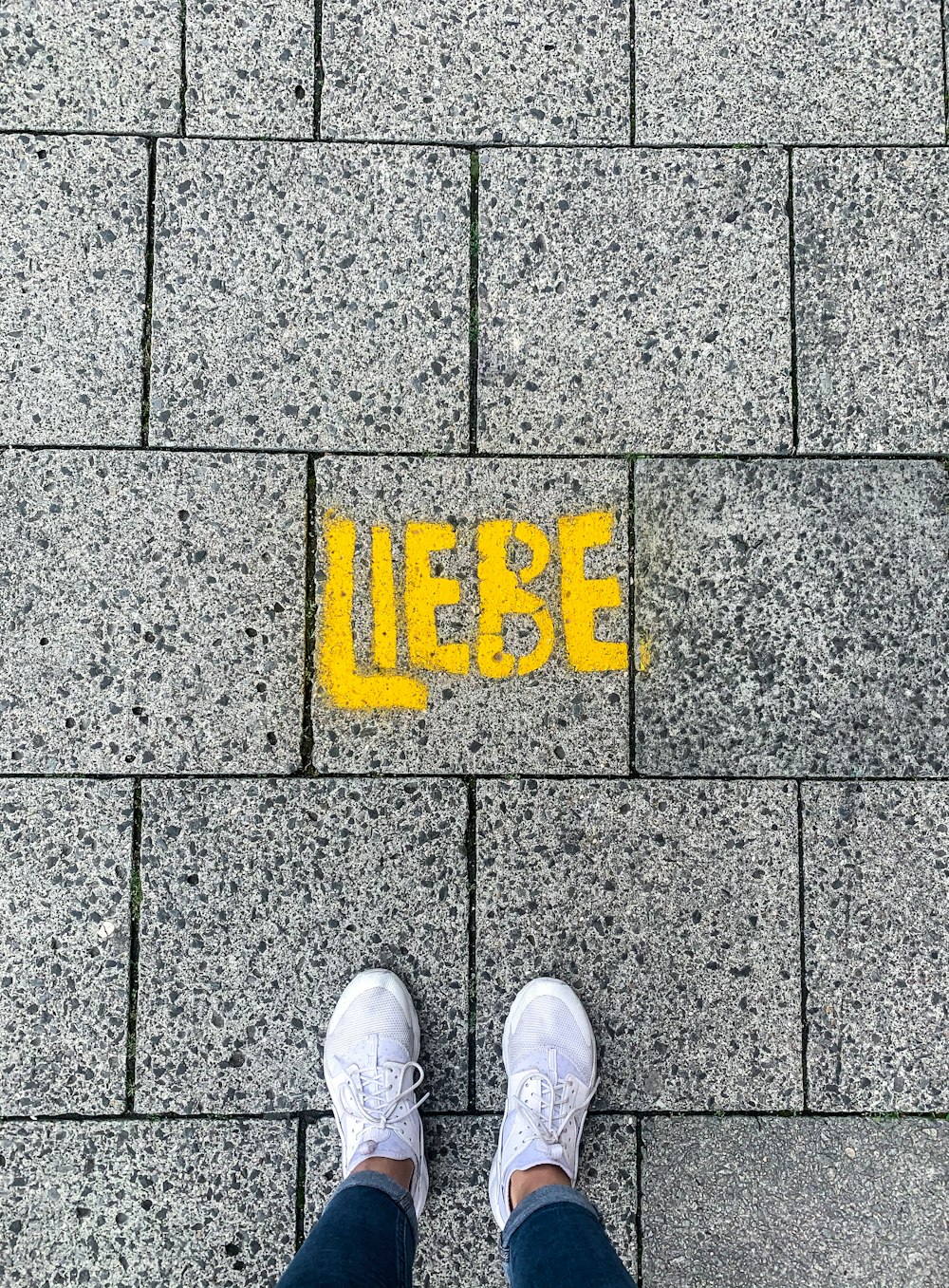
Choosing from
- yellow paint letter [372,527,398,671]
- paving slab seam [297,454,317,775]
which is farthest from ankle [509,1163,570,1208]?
yellow paint letter [372,527,398,671]

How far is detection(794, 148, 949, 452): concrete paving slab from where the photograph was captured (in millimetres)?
2605

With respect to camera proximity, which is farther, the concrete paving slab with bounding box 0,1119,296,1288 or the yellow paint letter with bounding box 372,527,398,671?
the yellow paint letter with bounding box 372,527,398,671

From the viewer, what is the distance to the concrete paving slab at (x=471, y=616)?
2518 millimetres

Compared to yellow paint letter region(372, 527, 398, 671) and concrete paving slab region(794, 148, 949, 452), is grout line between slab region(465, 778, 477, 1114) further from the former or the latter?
concrete paving slab region(794, 148, 949, 452)

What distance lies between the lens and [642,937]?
8.22 ft

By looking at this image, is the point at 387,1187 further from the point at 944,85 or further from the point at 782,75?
the point at 944,85

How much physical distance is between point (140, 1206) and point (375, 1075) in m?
0.70

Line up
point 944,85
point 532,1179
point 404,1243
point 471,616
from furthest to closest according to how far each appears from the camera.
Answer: point 944,85 → point 471,616 → point 532,1179 → point 404,1243

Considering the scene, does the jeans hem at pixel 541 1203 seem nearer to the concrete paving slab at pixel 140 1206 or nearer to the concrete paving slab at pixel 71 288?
the concrete paving slab at pixel 140 1206

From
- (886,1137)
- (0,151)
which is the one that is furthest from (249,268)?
(886,1137)

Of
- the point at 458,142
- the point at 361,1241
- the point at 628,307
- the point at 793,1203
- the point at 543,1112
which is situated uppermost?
the point at 458,142

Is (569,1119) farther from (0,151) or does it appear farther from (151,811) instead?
(0,151)

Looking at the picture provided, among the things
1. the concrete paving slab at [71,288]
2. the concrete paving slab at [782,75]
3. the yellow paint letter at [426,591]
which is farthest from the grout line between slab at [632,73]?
the concrete paving slab at [71,288]

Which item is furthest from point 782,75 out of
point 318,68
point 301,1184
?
point 301,1184
